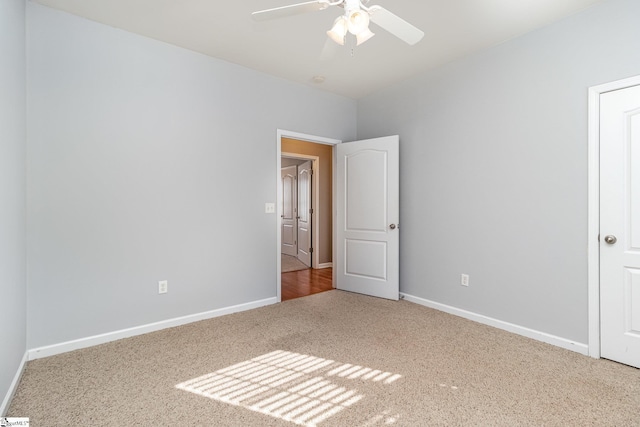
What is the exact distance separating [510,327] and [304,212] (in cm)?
420

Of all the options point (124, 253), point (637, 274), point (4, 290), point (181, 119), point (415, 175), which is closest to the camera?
point (4, 290)

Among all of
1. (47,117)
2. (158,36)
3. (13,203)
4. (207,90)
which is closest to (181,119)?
(207,90)

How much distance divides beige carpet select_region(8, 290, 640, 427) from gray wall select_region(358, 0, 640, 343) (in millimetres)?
486

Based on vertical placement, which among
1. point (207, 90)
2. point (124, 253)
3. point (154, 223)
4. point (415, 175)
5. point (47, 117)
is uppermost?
point (207, 90)

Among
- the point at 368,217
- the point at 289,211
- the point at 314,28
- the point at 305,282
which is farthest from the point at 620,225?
the point at 289,211

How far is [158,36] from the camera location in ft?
9.16

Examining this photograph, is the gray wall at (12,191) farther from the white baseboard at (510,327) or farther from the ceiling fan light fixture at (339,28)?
the white baseboard at (510,327)

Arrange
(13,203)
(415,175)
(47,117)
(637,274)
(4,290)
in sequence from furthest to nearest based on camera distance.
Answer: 1. (415,175)
2. (47,117)
3. (637,274)
4. (13,203)
5. (4,290)

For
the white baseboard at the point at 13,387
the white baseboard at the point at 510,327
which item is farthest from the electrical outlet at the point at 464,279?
the white baseboard at the point at 13,387

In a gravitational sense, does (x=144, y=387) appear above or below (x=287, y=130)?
below

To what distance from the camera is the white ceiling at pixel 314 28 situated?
2.34m

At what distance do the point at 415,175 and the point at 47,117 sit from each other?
3.49 meters

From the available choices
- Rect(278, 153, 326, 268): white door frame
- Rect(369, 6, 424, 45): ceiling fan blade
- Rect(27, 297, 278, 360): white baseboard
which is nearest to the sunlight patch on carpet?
Rect(27, 297, 278, 360): white baseboard

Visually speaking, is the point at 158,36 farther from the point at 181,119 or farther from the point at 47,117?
the point at 47,117
